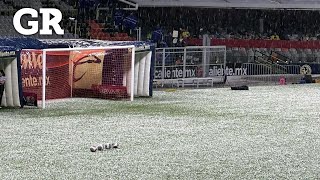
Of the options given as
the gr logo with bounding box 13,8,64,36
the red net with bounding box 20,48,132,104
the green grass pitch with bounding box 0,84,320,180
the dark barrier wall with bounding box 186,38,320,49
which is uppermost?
the gr logo with bounding box 13,8,64,36

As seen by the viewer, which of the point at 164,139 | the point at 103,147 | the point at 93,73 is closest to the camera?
the point at 103,147

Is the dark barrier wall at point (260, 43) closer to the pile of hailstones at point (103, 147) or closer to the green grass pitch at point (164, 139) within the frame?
the green grass pitch at point (164, 139)

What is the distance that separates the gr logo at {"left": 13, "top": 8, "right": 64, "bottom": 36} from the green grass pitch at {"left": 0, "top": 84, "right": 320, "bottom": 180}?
1108 cm

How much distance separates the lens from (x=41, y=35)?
30.6 m

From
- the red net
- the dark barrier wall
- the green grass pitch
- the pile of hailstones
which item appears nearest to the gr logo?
the dark barrier wall

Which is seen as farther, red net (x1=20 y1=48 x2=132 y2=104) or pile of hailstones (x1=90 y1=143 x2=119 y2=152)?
red net (x1=20 y1=48 x2=132 y2=104)

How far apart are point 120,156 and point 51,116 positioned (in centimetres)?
514

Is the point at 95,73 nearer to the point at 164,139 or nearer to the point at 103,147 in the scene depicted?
the point at 164,139

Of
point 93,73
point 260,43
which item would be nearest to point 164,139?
point 93,73

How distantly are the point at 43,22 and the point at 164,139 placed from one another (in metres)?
19.1

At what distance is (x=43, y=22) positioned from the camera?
30.8m

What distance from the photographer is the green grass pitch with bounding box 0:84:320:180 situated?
971 centimetres

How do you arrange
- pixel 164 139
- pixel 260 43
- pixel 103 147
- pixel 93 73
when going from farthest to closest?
pixel 260 43 < pixel 93 73 < pixel 164 139 < pixel 103 147

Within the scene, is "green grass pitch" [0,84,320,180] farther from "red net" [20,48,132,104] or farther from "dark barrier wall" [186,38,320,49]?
"dark barrier wall" [186,38,320,49]
